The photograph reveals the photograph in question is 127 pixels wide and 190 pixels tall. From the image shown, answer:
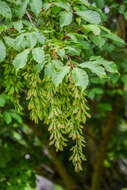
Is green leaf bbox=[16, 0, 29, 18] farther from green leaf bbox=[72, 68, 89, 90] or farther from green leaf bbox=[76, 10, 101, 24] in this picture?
green leaf bbox=[72, 68, 89, 90]

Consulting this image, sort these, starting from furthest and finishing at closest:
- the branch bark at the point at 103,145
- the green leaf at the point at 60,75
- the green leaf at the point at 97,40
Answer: the branch bark at the point at 103,145, the green leaf at the point at 97,40, the green leaf at the point at 60,75

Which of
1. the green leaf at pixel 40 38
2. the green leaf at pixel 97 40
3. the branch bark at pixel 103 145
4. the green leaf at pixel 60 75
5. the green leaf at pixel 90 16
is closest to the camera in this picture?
the green leaf at pixel 60 75

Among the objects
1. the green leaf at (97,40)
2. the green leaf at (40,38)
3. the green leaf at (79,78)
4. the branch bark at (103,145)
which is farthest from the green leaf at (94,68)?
the branch bark at (103,145)

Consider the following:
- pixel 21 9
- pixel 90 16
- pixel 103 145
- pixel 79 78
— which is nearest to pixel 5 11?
pixel 21 9

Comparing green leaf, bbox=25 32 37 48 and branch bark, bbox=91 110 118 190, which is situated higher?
green leaf, bbox=25 32 37 48

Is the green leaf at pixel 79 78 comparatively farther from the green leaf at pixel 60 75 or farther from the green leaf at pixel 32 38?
the green leaf at pixel 32 38

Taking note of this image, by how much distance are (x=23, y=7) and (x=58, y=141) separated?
0.53 m

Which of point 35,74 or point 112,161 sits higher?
point 35,74

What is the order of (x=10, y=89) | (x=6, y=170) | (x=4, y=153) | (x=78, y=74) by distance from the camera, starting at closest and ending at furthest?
(x=78, y=74) → (x=10, y=89) → (x=6, y=170) → (x=4, y=153)

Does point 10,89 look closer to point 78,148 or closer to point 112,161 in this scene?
point 78,148

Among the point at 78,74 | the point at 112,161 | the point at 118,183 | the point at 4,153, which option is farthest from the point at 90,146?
the point at 78,74

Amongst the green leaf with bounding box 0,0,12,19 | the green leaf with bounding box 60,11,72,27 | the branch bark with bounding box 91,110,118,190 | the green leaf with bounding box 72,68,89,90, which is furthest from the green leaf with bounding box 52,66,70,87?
the branch bark with bounding box 91,110,118,190

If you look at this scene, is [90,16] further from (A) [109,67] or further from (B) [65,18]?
(A) [109,67]

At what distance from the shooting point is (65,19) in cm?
96
